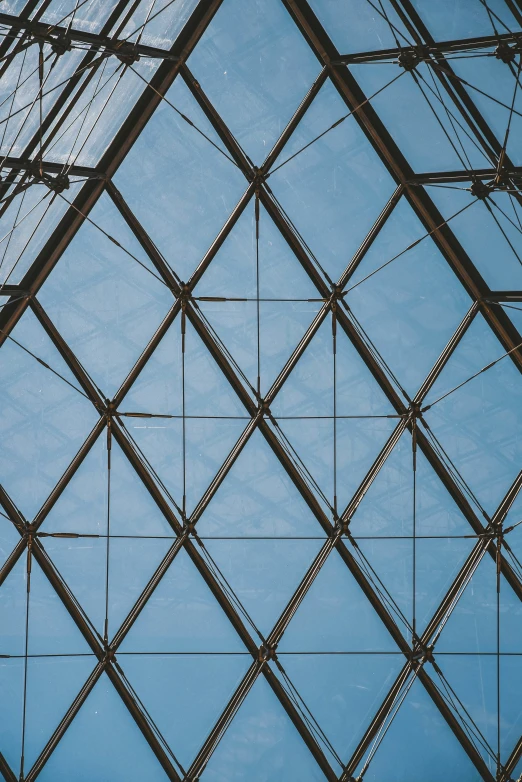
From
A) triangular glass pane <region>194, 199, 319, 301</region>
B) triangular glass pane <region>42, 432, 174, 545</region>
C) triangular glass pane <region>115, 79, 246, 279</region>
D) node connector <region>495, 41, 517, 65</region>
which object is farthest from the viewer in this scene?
triangular glass pane <region>194, 199, 319, 301</region>

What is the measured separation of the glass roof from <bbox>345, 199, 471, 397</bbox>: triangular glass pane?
4 cm

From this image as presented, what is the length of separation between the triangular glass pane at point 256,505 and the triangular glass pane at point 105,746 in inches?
124

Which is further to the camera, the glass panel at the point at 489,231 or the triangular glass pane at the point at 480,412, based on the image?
the triangular glass pane at the point at 480,412

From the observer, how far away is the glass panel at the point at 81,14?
13281 millimetres

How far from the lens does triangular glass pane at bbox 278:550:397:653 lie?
17.0 metres

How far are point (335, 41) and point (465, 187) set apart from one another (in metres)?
3.08

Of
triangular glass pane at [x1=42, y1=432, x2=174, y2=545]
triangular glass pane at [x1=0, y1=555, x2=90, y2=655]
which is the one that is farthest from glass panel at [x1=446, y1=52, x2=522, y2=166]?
triangular glass pane at [x1=0, y1=555, x2=90, y2=655]

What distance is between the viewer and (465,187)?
53.4 ft

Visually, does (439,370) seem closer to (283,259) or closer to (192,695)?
→ (283,259)

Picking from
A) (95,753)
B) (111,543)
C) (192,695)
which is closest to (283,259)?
(111,543)

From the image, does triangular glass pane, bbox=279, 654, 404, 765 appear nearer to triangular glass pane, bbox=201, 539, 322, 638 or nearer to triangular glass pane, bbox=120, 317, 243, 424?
triangular glass pane, bbox=201, 539, 322, 638

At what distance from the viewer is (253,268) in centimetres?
1692

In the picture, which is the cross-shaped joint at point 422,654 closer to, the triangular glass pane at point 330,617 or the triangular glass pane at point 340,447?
the triangular glass pane at point 330,617

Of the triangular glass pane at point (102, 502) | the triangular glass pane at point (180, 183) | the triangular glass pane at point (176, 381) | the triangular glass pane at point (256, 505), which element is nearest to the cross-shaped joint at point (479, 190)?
the triangular glass pane at point (180, 183)
